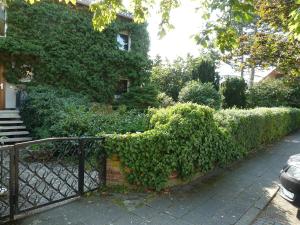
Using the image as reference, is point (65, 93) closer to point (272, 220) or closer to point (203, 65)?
point (272, 220)

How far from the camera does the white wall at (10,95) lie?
12484 mm

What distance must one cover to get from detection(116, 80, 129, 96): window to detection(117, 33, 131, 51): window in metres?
1.89

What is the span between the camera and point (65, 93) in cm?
1339

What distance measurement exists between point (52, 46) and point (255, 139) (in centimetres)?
961

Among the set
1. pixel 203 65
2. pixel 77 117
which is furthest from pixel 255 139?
pixel 203 65

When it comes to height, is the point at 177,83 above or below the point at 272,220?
above

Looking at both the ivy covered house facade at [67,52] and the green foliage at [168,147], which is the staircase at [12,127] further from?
the green foliage at [168,147]

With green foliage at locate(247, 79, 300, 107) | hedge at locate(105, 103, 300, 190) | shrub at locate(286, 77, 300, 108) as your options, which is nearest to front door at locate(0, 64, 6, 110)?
hedge at locate(105, 103, 300, 190)


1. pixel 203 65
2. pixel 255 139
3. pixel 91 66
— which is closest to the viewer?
pixel 255 139

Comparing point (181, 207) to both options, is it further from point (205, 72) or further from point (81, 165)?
point (205, 72)

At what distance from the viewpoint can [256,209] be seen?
506 centimetres

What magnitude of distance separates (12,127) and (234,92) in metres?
14.6

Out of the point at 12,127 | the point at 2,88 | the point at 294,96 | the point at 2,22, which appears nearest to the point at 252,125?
the point at 12,127

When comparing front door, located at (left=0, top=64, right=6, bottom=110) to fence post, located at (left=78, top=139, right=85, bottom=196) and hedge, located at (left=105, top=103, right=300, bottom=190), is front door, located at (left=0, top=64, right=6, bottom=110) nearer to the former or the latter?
hedge, located at (left=105, top=103, right=300, bottom=190)
